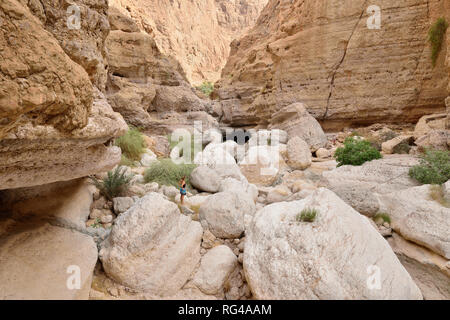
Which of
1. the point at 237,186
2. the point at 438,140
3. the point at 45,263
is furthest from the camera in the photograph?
the point at 438,140

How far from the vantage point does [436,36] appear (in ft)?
23.4

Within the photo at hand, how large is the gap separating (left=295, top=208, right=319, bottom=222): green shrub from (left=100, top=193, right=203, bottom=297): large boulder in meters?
1.11

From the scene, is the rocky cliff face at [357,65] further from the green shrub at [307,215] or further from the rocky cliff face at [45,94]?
the rocky cliff face at [45,94]

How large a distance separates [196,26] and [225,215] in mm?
31931

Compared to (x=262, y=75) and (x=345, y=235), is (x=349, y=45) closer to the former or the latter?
(x=262, y=75)

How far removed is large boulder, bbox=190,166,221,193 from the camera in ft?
12.7

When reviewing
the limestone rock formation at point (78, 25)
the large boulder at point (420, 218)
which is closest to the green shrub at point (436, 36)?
the large boulder at point (420, 218)

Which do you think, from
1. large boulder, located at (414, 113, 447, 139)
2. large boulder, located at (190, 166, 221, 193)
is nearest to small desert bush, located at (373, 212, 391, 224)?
large boulder, located at (190, 166, 221, 193)

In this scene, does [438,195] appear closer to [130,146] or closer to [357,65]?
[130,146]

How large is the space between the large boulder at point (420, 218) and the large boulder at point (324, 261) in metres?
0.73

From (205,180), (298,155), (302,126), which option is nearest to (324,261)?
(205,180)

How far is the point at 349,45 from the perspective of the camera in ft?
28.2

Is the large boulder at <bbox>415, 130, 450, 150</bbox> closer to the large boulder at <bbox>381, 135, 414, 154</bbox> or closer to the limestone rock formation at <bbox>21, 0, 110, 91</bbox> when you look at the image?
the large boulder at <bbox>381, 135, 414, 154</bbox>

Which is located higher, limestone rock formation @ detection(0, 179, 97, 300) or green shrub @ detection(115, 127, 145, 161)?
green shrub @ detection(115, 127, 145, 161)
